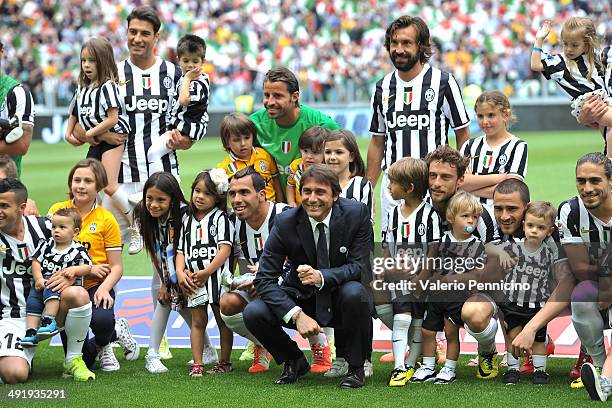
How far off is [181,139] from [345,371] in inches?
94.9

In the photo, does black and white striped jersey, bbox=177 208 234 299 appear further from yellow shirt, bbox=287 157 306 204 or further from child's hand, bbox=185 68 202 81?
child's hand, bbox=185 68 202 81

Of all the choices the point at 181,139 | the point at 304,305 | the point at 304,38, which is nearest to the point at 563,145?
the point at 304,38

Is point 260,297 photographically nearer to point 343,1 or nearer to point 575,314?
point 575,314

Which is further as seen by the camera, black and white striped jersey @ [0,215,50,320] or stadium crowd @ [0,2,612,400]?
black and white striped jersey @ [0,215,50,320]

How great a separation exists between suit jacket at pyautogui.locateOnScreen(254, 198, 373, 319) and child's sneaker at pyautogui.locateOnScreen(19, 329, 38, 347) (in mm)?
1352

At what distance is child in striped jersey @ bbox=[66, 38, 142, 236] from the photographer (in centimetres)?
772

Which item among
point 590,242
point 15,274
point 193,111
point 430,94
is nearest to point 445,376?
point 590,242

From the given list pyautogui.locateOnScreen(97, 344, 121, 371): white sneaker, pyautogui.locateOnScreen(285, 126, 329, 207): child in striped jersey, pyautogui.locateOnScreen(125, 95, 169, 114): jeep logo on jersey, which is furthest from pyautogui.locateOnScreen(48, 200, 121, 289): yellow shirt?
pyautogui.locateOnScreen(285, 126, 329, 207): child in striped jersey

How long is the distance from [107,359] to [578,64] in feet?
11.7

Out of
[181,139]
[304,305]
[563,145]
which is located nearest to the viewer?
[304,305]

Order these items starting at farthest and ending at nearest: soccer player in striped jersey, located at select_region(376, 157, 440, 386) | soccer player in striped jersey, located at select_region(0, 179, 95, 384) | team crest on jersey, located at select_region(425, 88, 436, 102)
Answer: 1. team crest on jersey, located at select_region(425, 88, 436, 102)
2. soccer player in striped jersey, located at select_region(0, 179, 95, 384)
3. soccer player in striped jersey, located at select_region(376, 157, 440, 386)

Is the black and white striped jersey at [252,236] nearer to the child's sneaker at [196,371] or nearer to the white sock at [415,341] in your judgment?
the child's sneaker at [196,371]

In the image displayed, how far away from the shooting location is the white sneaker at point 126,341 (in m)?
7.04

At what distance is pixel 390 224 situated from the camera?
21.3 ft
